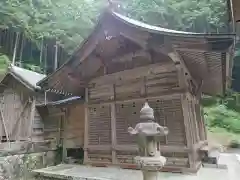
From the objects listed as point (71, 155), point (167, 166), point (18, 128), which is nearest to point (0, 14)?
point (18, 128)

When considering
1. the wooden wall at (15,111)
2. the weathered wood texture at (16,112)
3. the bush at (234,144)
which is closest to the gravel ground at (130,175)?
the weathered wood texture at (16,112)

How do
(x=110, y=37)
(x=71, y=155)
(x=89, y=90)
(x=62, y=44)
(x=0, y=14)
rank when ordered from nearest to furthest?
(x=110, y=37), (x=89, y=90), (x=71, y=155), (x=0, y=14), (x=62, y=44)

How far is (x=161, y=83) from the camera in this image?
20.2 feet

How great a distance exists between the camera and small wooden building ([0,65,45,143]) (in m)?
11.4

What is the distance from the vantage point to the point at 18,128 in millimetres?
11891

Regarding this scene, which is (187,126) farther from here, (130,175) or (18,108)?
(18,108)

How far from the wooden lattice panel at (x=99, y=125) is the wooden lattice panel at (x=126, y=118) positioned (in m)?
0.39

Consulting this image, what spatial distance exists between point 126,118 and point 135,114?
338mm

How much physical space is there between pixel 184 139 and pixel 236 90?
2004 cm

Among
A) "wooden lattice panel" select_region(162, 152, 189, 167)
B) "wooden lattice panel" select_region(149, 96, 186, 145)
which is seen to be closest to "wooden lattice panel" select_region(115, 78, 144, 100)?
"wooden lattice panel" select_region(149, 96, 186, 145)

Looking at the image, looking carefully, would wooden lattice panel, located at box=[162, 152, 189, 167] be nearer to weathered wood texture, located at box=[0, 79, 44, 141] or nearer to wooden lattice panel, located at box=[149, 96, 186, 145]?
wooden lattice panel, located at box=[149, 96, 186, 145]

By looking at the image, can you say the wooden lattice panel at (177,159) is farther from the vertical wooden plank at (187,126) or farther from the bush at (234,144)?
the bush at (234,144)

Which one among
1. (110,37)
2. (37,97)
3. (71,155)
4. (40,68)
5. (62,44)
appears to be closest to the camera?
(110,37)

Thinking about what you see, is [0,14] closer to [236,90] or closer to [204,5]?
[204,5]
